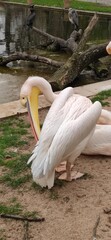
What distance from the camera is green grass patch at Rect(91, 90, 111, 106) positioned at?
6.39 metres

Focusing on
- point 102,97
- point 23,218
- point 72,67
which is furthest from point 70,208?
point 72,67

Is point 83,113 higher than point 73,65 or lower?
higher

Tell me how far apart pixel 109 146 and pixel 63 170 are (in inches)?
22.9

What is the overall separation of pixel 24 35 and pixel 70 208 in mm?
12569

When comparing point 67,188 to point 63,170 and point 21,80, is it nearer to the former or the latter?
point 63,170

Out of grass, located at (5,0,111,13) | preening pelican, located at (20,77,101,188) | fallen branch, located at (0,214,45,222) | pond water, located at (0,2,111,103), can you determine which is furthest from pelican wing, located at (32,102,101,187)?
grass, located at (5,0,111,13)

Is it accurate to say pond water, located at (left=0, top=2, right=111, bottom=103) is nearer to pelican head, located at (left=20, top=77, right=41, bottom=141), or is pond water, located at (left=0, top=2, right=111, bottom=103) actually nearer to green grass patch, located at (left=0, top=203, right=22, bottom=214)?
pelican head, located at (left=20, top=77, right=41, bottom=141)

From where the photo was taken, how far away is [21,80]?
30.6 ft

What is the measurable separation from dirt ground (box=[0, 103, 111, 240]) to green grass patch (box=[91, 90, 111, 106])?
2214 millimetres

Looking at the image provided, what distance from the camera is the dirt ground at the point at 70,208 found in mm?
3201

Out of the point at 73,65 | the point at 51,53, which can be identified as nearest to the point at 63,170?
the point at 73,65

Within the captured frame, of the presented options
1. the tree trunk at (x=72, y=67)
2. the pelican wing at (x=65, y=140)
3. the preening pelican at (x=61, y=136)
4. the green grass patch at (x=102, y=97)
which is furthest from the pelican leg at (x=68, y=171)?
the tree trunk at (x=72, y=67)

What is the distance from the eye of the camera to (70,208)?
11.6ft

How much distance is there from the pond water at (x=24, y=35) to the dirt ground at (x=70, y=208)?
3.97 m
